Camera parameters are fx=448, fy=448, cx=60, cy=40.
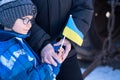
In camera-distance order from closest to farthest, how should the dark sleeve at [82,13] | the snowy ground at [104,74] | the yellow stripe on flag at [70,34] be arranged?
the yellow stripe on flag at [70,34] < the dark sleeve at [82,13] < the snowy ground at [104,74]

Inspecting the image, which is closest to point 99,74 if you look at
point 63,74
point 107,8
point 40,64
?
point 107,8

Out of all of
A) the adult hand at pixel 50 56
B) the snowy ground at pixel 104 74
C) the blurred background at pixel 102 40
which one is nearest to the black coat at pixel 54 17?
the adult hand at pixel 50 56

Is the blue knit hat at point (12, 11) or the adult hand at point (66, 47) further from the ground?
the blue knit hat at point (12, 11)

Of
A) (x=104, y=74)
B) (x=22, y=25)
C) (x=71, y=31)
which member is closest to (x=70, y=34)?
(x=71, y=31)

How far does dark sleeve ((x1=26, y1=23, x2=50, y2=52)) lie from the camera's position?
Answer: 8.80 feet

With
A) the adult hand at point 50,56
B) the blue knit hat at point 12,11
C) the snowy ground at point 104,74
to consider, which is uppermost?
the blue knit hat at point 12,11

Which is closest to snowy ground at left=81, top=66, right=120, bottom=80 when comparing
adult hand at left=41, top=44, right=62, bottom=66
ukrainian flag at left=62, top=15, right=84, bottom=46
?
ukrainian flag at left=62, top=15, right=84, bottom=46

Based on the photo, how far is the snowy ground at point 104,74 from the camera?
15.7 ft

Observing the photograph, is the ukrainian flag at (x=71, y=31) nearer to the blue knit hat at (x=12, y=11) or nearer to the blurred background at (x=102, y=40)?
the blue knit hat at (x=12, y=11)

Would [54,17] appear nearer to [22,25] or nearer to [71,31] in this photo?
[71,31]

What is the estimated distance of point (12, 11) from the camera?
8.03ft

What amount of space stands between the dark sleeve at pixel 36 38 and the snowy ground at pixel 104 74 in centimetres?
213

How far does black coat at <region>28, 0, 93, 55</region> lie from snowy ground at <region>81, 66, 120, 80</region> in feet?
6.62

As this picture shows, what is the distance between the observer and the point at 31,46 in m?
2.69
